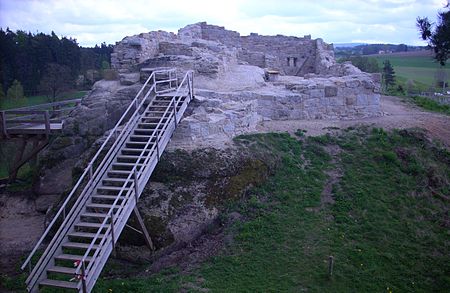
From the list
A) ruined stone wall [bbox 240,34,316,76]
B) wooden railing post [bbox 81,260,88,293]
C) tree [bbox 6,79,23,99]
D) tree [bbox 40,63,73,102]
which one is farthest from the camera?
tree [bbox 40,63,73,102]

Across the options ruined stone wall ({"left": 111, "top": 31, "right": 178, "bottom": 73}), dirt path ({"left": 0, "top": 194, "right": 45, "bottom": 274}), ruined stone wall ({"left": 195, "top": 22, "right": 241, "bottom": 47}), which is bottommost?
dirt path ({"left": 0, "top": 194, "right": 45, "bottom": 274})

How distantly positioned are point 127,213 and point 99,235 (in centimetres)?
70

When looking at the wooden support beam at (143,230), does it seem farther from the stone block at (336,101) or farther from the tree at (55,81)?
the tree at (55,81)

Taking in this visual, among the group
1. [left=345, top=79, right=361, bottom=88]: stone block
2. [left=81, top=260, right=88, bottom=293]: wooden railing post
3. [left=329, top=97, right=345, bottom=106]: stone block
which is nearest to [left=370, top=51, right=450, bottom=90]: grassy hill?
[left=345, top=79, right=361, bottom=88]: stone block

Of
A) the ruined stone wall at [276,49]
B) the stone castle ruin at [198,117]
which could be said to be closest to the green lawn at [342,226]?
the stone castle ruin at [198,117]

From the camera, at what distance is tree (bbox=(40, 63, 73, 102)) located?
36438 millimetres

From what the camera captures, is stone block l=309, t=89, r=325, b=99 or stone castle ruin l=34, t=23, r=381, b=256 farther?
stone block l=309, t=89, r=325, b=99

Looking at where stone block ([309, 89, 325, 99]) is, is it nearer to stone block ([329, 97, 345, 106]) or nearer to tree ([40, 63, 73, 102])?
stone block ([329, 97, 345, 106])

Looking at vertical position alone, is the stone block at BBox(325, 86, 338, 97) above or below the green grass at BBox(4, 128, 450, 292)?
above

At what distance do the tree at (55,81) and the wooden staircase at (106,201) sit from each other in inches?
1066

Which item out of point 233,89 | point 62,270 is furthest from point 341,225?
point 233,89

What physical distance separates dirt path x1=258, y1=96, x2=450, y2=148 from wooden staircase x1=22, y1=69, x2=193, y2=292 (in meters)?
3.59

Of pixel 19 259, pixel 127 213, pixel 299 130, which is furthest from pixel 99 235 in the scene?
pixel 299 130

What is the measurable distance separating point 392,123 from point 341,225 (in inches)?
246
